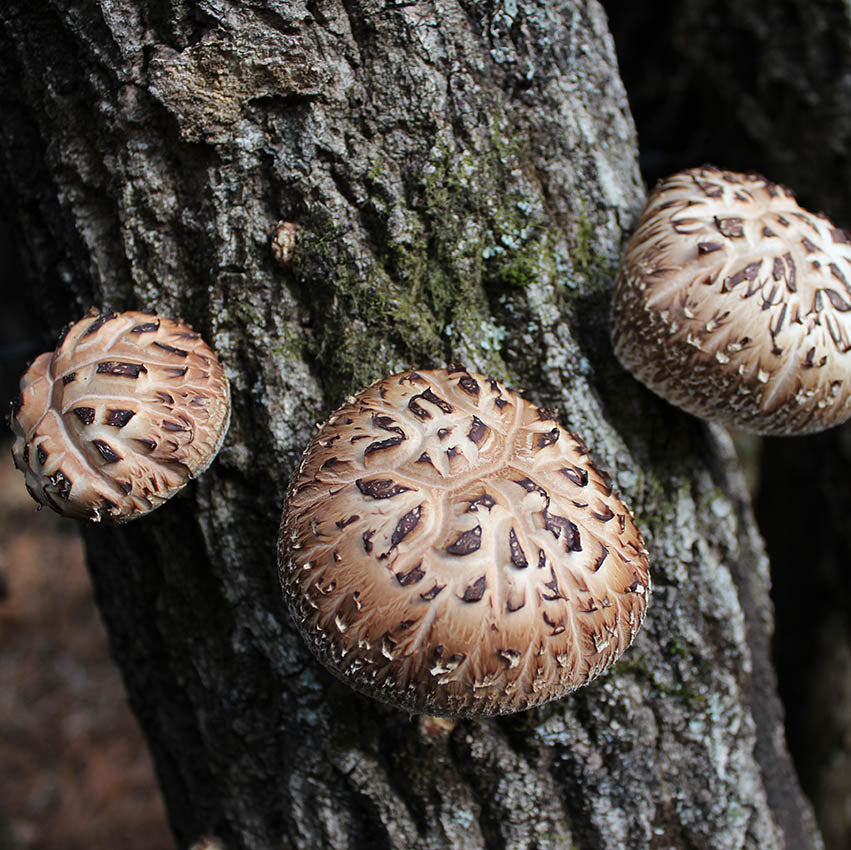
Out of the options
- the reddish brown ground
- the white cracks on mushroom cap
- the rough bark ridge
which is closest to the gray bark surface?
the rough bark ridge

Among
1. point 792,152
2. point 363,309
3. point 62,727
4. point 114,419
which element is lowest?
point 62,727

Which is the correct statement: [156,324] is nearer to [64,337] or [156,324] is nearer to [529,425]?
[64,337]

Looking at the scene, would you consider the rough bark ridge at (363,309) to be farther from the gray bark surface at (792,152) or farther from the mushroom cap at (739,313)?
the gray bark surface at (792,152)

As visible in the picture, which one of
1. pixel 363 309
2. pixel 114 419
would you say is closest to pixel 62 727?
pixel 114 419

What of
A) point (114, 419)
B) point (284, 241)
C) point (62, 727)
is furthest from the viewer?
point (62, 727)

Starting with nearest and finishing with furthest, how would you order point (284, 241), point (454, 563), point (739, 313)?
1. point (454, 563)
2. point (739, 313)
3. point (284, 241)

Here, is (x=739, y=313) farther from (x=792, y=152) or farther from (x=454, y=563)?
(x=792, y=152)

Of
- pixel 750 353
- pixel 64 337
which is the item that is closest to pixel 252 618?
pixel 64 337
